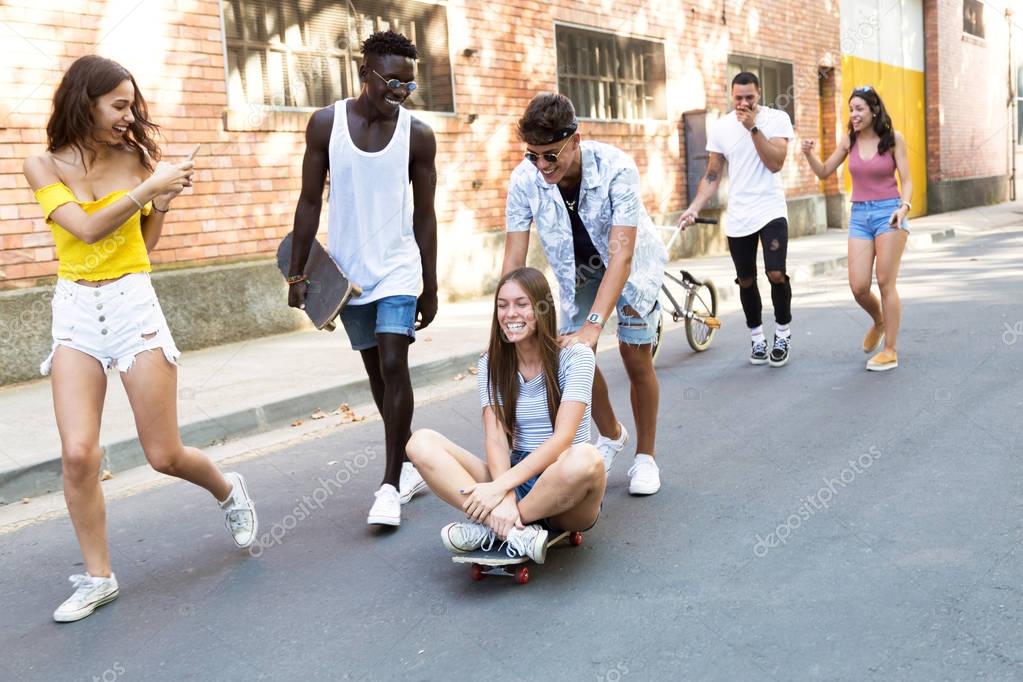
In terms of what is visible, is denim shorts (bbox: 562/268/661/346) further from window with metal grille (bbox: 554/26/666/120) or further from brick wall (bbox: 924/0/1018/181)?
brick wall (bbox: 924/0/1018/181)

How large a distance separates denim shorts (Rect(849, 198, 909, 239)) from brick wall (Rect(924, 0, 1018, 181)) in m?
20.4

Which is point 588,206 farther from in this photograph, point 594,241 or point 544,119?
point 544,119

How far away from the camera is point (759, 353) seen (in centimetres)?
798

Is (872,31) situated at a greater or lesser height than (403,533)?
greater

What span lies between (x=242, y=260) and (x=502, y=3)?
5020mm

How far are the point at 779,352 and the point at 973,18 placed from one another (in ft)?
82.0

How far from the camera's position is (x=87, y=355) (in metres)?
3.80

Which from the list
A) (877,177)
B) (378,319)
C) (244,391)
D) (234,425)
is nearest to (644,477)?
(378,319)

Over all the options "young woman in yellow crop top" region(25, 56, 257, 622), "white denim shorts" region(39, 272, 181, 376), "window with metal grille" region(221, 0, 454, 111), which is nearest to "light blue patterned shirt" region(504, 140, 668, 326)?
"young woman in yellow crop top" region(25, 56, 257, 622)

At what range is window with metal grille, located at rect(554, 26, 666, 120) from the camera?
14555mm

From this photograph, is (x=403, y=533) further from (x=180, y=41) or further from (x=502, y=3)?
(x=502, y=3)

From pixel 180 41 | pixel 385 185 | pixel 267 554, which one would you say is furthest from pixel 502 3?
pixel 267 554

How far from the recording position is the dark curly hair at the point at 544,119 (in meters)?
4.07

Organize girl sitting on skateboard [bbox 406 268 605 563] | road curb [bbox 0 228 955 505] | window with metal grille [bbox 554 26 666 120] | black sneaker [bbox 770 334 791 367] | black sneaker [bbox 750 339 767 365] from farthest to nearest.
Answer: window with metal grille [bbox 554 26 666 120] → black sneaker [bbox 750 339 767 365] → black sneaker [bbox 770 334 791 367] → road curb [bbox 0 228 955 505] → girl sitting on skateboard [bbox 406 268 605 563]
